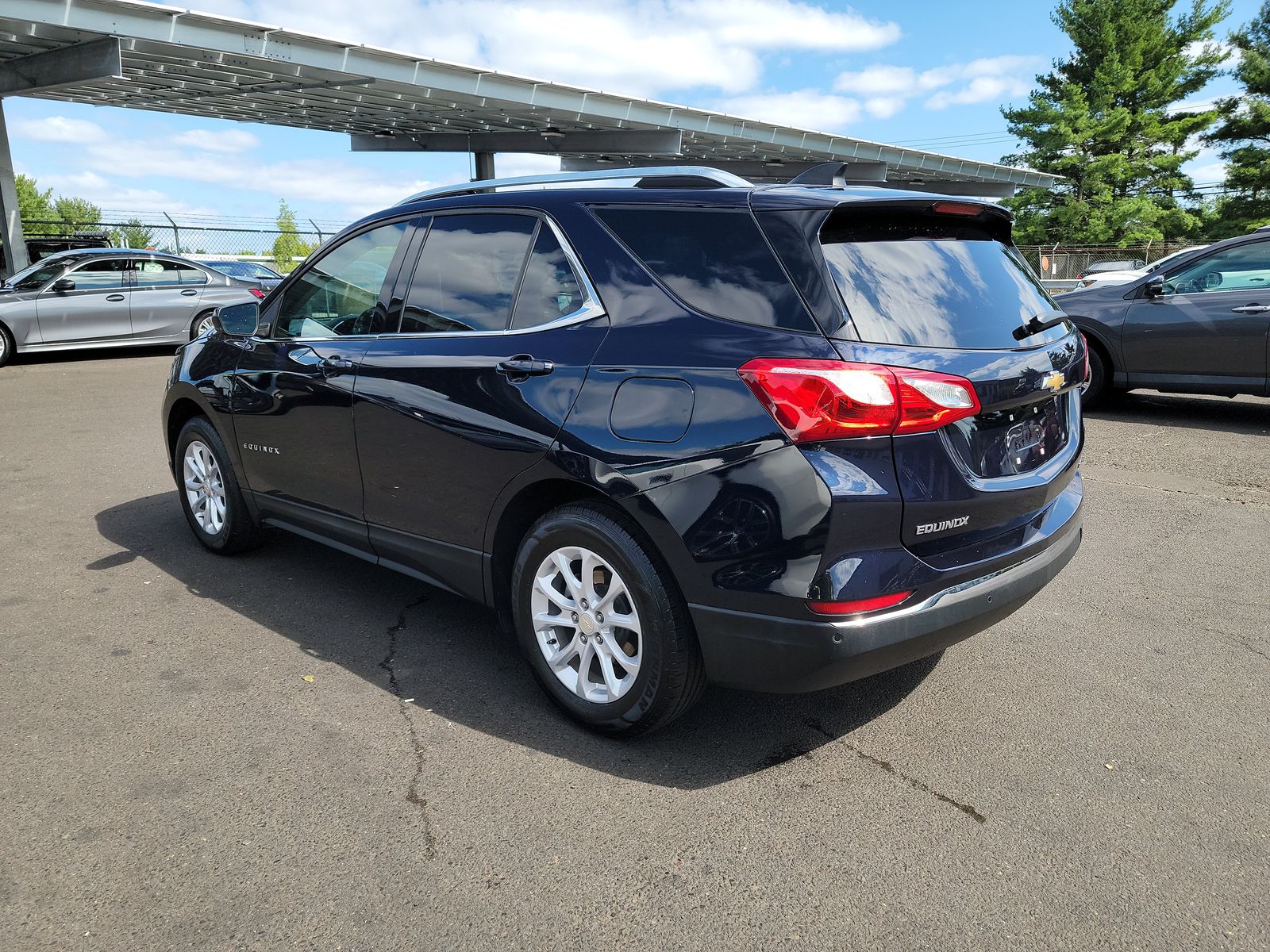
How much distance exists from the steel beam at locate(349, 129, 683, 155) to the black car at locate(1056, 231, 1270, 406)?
102 ft

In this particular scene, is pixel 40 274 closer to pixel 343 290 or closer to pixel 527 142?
pixel 343 290

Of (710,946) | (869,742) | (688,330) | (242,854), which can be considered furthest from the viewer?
(869,742)

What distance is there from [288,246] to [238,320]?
38082 millimetres

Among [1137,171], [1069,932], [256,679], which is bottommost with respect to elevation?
[256,679]

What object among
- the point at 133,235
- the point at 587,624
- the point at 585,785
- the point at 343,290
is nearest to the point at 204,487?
the point at 343,290

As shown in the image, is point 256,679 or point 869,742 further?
point 256,679

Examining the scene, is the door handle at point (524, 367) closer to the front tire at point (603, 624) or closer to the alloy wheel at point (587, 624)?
the front tire at point (603, 624)

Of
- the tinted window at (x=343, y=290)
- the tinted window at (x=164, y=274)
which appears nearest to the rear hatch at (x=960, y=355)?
the tinted window at (x=343, y=290)

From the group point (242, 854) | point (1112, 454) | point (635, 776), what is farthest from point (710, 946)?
point (1112, 454)

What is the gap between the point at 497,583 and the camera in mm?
3572

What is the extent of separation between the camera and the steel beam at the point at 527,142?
38.4 metres

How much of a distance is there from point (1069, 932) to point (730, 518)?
1314 millimetres

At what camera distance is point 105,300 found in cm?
1471

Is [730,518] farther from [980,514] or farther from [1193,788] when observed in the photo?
[1193,788]
